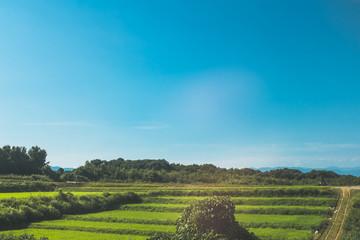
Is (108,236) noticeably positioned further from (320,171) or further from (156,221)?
(320,171)

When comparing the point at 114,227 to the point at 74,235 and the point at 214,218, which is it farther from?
the point at 214,218

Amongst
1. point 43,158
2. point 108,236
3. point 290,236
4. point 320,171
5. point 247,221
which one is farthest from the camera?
point 43,158

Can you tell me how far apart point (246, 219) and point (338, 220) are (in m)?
7.30

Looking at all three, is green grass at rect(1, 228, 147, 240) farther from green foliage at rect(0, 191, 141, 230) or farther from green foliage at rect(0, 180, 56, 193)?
green foliage at rect(0, 180, 56, 193)

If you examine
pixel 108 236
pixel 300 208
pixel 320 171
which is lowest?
pixel 108 236

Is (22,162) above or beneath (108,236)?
above

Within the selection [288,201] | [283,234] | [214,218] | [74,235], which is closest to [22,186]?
[74,235]

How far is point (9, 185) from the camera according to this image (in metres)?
41.9

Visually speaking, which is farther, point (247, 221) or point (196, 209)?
point (247, 221)

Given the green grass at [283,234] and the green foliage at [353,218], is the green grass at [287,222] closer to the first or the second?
the green grass at [283,234]

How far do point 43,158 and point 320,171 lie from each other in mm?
72425

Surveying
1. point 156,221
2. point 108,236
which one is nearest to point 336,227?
point 156,221

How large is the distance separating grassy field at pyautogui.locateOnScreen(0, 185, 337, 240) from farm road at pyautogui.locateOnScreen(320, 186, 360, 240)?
0.62 metres

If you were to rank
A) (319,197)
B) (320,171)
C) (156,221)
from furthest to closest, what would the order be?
(320,171), (319,197), (156,221)
